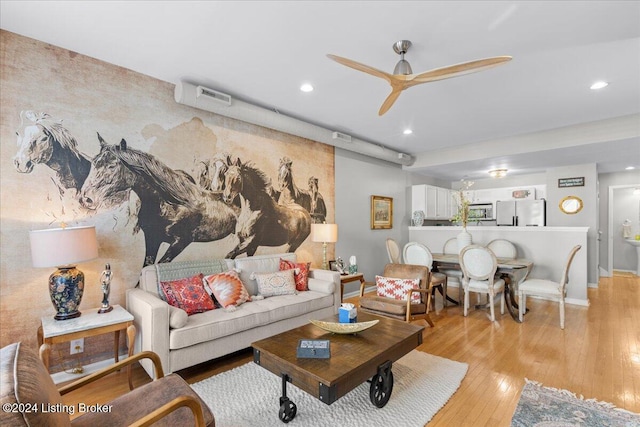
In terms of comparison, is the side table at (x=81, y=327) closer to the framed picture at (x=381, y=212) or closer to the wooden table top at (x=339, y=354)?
the wooden table top at (x=339, y=354)

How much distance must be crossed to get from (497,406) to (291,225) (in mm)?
3121

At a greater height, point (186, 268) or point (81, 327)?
point (186, 268)

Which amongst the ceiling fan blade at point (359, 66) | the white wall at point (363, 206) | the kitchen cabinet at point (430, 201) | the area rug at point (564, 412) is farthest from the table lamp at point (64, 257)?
the kitchen cabinet at point (430, 201)

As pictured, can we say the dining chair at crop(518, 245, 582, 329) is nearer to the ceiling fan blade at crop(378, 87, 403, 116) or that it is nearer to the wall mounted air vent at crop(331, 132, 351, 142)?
the ceiling fan blade at crop(378, 87, 403, 116)

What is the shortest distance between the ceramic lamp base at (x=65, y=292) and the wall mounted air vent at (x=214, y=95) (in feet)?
6.66

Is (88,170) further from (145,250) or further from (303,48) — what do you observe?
(303,48)

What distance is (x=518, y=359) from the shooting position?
294 cm

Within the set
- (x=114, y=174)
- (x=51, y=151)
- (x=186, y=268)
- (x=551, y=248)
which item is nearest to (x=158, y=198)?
(x=114, y=174)

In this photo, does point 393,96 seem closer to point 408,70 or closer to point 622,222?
point 408,70

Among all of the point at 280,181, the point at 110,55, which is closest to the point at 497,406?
the point at 280,181

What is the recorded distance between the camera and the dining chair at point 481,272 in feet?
13.4

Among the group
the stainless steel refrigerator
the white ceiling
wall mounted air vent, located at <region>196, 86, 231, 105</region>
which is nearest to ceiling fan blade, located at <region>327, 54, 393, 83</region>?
the white ceiling

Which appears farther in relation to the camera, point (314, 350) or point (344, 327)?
point (344, 327)

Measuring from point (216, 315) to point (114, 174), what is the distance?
5.50ft
